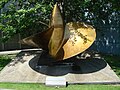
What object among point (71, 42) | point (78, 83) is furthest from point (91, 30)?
point (78, 83)

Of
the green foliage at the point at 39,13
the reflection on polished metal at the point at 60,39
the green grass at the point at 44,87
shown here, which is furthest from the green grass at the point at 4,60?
the green grass at the point at 44,87

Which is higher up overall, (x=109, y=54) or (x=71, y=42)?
(x=71, y=42)

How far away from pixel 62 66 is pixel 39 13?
351 centimetres

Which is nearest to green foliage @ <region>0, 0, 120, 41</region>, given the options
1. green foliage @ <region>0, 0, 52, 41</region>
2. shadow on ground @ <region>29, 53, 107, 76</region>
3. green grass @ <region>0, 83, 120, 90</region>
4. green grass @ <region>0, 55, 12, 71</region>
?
green foliage @ <region>0, 0, 52, 41</region>

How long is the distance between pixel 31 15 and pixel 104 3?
3.92 meters

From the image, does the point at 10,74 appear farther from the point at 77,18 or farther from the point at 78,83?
the point at 77,18

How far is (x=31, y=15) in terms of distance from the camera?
15984mm

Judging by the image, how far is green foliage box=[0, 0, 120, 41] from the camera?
15592 millimetres

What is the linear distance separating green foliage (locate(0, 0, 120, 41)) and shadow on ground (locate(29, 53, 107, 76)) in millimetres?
2027

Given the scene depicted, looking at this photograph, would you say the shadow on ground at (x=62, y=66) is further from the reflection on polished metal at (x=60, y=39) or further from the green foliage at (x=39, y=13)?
the green foliage at (x=39, y=13)

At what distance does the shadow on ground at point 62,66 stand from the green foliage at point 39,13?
2027 mm

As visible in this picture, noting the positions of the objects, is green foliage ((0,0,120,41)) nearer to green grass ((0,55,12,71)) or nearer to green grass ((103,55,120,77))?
green grass ((0,55,12,71))

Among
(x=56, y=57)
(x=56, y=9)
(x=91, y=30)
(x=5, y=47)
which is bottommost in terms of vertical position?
(x=5, y=47)

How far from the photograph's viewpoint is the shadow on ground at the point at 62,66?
13.4 metres
